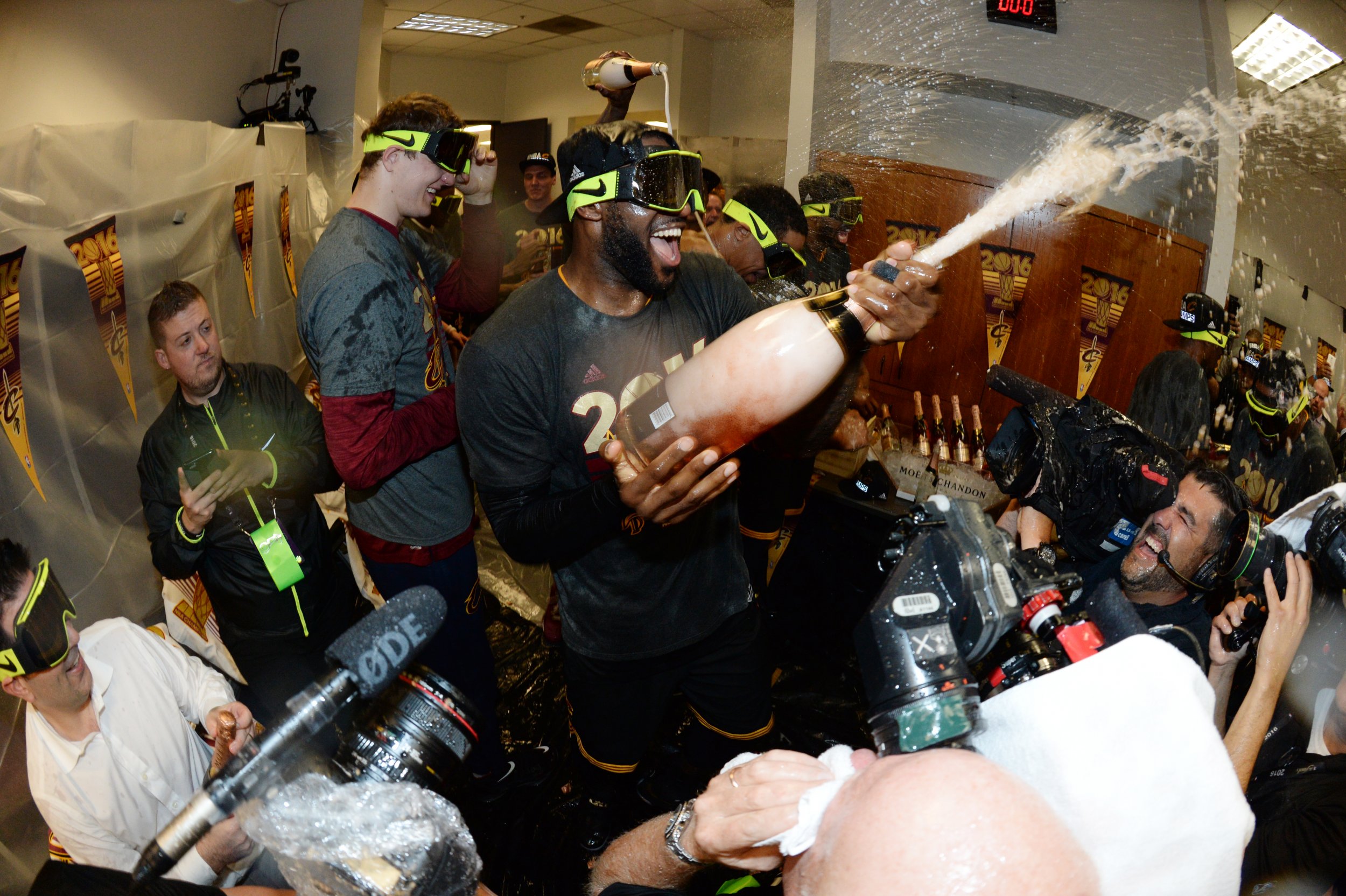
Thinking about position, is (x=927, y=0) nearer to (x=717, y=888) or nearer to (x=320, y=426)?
(x=320, y=426)

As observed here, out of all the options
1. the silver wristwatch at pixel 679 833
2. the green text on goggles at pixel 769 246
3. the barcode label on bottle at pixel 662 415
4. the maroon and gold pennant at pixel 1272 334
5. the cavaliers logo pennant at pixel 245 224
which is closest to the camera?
the silver wristwatch at pixel 679 833

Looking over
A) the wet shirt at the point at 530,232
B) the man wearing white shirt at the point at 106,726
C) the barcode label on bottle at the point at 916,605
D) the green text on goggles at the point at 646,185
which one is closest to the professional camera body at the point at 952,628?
the barcode label on bottle at the point at 916,605

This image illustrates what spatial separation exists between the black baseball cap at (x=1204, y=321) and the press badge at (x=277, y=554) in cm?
466

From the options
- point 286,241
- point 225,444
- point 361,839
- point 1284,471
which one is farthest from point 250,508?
point 1284,471

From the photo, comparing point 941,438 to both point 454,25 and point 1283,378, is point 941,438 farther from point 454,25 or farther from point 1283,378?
point 454,25

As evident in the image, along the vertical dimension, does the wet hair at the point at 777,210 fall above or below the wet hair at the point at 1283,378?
above

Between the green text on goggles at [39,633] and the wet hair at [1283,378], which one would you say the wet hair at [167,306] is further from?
the wet hair at [1283,378]

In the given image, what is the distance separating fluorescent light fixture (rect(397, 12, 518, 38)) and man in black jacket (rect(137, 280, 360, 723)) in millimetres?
5238

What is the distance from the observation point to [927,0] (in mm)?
4910

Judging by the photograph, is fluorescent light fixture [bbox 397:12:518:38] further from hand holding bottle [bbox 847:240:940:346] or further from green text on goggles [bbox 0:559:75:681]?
hand holding bottle [bbox 847:240:940:346]

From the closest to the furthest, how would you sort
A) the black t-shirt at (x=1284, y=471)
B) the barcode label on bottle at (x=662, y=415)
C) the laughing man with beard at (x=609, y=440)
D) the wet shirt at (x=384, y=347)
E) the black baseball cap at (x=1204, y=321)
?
the barcode label on bottle at (x=662, y=415) → the laughing man with beard at (x=609, y=440) → the wet shirt at (x=384, y=347) → the black t-shirt at (x=1284, y=471) → the black baseball cap at (x=1204, y=321)

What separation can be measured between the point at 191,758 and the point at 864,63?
18.6 feet

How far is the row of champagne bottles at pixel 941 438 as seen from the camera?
4.34 meters

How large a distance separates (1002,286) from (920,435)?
7.29ft
